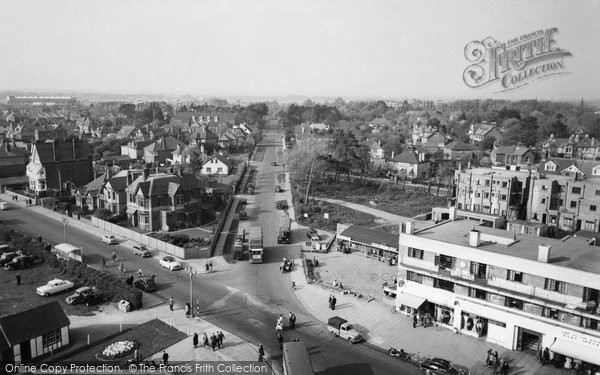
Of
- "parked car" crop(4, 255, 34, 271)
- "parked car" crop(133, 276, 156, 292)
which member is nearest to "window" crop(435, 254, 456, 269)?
"parked car" crop(133, 276, 156, 292)

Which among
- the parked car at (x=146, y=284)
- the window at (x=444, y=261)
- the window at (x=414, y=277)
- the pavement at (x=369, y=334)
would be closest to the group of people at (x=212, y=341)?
the pavement at (x=369, y=334)

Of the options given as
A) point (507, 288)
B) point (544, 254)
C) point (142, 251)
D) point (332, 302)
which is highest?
point (544, 254)

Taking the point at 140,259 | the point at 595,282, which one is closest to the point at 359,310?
the point at 595,282

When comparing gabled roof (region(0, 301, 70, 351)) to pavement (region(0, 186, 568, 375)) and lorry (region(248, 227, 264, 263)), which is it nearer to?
pavement (region(0, 186, 568, 375))

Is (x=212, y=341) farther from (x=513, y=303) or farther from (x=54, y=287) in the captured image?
(x=513, y=303)

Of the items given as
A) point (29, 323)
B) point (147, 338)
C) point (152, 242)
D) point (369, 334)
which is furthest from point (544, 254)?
point (152, 242)

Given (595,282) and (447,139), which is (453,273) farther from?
(447,139)
